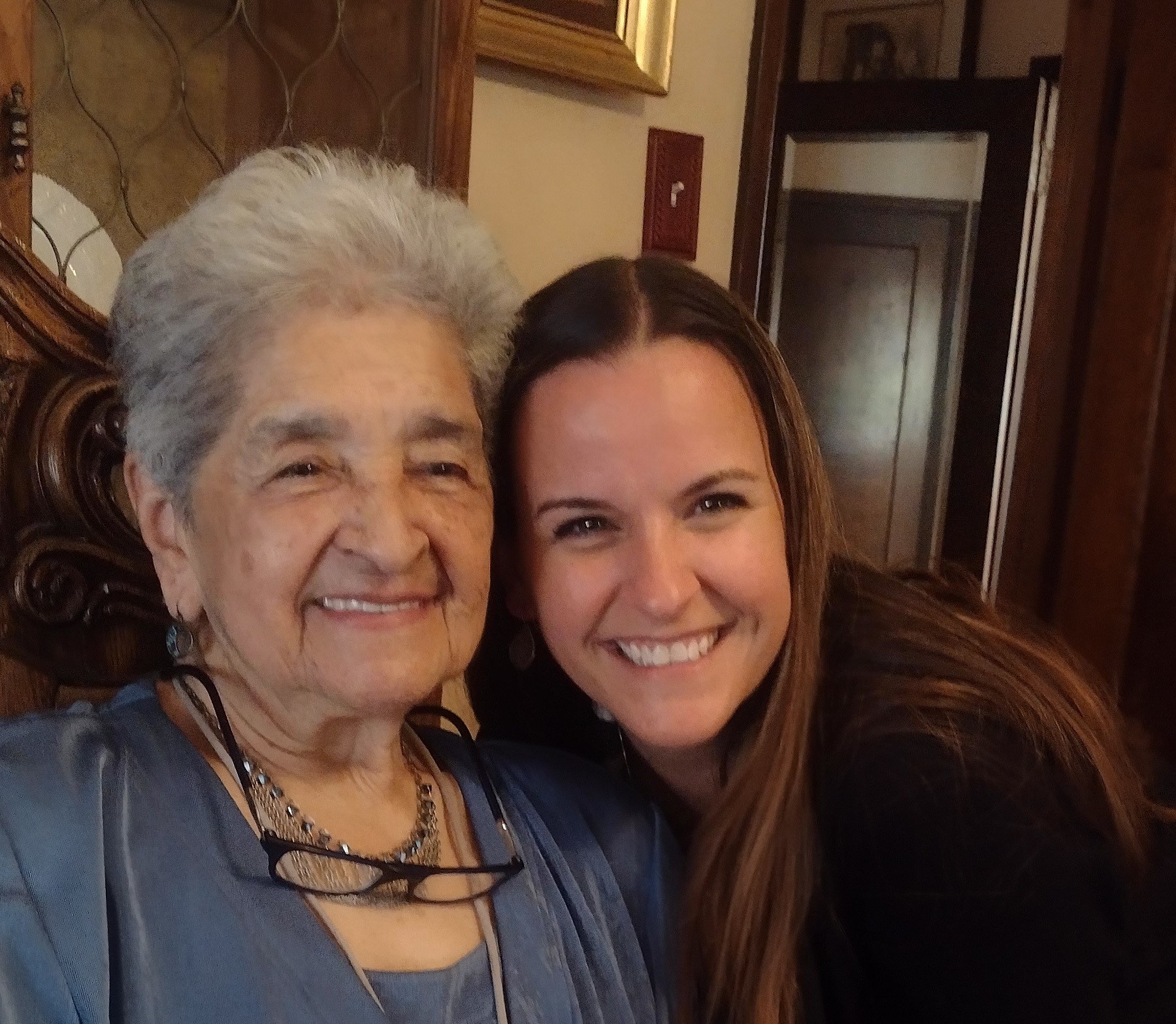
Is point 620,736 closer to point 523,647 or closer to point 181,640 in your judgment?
point 523,647

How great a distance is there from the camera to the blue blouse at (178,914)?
29.5 inches

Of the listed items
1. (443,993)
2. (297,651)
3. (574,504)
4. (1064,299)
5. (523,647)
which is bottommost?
(443,993)

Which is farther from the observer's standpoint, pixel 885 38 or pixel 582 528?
pixel 885 38

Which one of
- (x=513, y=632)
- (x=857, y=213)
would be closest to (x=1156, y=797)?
(x=513, y=632)

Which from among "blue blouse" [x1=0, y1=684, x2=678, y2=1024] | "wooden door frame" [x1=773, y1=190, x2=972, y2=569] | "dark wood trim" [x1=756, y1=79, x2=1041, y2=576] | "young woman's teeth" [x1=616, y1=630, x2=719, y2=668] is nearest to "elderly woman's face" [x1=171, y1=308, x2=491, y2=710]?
"blue blouse" [x1=0, y1=684, x2=678, y2=1024]

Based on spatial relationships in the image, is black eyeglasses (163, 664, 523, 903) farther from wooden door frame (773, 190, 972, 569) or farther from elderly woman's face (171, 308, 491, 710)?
wooden door frame (773, 190, 972, 569)

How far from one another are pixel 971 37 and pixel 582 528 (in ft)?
9.65

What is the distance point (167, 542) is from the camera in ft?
3.05

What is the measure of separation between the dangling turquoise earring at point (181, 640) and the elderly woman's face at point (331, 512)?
0.25 feet

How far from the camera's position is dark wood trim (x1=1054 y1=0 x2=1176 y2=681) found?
6.47 feet

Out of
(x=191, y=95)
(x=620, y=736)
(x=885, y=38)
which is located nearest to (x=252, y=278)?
(x=191, y=95)

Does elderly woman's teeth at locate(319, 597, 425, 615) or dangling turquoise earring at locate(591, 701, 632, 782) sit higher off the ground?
elderly woman's teeth at locate(319, 597, 425, 615)

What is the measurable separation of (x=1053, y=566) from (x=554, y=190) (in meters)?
1.24

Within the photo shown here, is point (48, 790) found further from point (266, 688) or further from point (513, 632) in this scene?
point (513, 632)
